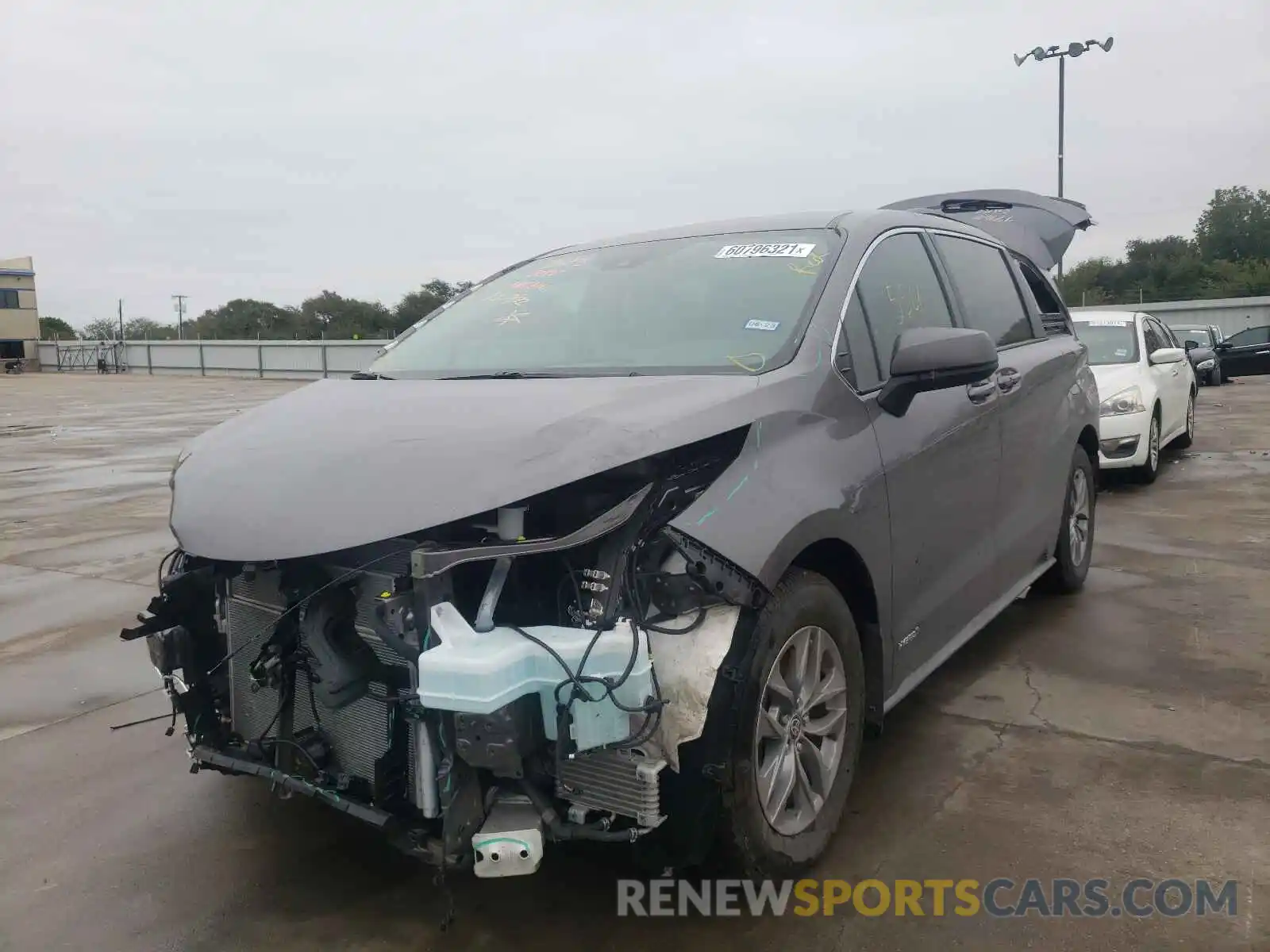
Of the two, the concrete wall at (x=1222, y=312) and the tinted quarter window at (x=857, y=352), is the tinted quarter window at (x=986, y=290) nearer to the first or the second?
the tinted quarter window at (x=857, y=352)

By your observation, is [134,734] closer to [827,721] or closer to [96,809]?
[96,809]

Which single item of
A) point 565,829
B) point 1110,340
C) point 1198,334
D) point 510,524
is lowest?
point 565,829

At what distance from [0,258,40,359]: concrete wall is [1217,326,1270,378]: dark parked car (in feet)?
208

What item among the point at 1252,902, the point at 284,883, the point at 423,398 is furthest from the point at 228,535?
the point at 1252,902

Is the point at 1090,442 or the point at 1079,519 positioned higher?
the point at 1090,442

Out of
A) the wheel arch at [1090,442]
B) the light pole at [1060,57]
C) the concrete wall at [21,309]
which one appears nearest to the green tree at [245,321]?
the concrete wall at [21,309]

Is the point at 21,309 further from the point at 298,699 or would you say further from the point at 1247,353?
the point at 298,699

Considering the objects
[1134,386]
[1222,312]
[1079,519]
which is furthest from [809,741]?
[1222,312]

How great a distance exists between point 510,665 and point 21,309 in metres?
72.4

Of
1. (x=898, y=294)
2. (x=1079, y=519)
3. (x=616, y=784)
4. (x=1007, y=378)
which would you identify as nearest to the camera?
(x=616, y=784)

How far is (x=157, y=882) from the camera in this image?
2.87m

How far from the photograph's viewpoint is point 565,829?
7.62 ft

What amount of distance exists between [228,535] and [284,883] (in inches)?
43.3

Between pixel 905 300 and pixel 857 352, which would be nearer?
pixel 857 352
